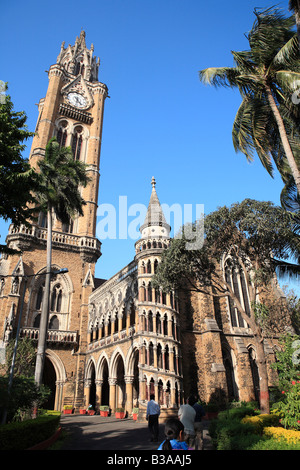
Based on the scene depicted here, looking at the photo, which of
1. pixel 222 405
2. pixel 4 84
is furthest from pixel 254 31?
pixel 222 405

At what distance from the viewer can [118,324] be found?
2597cm

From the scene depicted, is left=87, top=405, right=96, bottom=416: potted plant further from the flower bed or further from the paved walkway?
the flower bed

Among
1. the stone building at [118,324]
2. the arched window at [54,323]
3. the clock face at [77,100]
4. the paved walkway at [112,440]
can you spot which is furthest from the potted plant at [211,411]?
the clock face at [77,100]

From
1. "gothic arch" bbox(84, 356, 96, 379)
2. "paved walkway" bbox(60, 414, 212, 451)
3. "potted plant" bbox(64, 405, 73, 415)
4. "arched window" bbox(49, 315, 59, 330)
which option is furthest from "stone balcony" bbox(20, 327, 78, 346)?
"paved walkway" bbox(60, 414, 212, 451)

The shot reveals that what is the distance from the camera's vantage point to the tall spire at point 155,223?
82.9 feet

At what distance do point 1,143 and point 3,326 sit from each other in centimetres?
1943

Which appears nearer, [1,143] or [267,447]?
[267,447]

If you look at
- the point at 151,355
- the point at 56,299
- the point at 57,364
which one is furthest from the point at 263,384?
the point at 56,299

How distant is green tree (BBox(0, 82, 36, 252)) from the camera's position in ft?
41.8

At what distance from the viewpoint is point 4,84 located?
1444cm

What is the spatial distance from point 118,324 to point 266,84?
787 inches

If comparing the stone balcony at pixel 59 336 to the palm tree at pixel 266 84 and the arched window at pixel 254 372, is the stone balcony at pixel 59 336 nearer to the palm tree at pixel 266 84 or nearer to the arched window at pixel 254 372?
the arched window at pixel 254 372

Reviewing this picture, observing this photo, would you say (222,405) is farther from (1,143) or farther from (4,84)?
(4,84)

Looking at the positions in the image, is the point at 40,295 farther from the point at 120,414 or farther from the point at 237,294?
the point at 237,294
